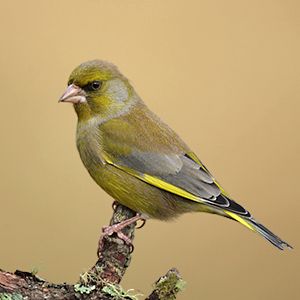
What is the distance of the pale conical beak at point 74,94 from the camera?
191cm

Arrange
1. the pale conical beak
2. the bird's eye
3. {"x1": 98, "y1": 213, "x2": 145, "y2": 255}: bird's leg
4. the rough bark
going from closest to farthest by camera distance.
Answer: the rough bark < {"x1": 98, "y1": 213, "x2": 145, "y2": 255}: bird's leg < the pale conical beak < the bird's eye

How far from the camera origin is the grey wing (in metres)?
1.97

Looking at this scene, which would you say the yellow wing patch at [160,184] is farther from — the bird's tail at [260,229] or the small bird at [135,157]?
the bird's tail at [260,229]

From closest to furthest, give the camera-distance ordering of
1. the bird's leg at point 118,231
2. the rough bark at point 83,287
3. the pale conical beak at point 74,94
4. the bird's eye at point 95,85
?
the rough bark at point 83,287, the bird's leg at point 118,231, the pale conical beak at point 74,94, the bird's eye at point 95,85


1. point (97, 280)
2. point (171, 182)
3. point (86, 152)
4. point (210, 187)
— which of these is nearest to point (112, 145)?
point (86, 152)

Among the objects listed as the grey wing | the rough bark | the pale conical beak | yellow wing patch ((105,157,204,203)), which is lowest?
the rough bark

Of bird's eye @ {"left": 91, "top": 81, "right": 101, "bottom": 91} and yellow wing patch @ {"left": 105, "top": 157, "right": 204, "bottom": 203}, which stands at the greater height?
bird's eye @ {"left": 91, "top": 81, "right": 101, "bottom": 91}

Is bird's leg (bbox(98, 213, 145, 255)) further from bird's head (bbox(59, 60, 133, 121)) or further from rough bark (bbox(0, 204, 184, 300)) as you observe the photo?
bird's head (bbox(59, 60, 133, 121))

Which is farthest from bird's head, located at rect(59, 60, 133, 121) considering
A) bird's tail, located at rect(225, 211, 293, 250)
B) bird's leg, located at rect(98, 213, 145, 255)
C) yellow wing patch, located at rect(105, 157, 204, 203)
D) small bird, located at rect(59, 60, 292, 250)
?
bird's tail, located at rect(225, 211, 293, 250)

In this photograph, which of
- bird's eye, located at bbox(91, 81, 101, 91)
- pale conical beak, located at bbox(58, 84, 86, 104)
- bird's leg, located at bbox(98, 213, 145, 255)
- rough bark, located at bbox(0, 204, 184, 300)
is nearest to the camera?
rough bark, located at bbox(0, 204, 184, 300)

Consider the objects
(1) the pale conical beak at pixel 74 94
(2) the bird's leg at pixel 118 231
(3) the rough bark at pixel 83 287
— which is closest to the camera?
(3) the rough bark at pixel 83 287

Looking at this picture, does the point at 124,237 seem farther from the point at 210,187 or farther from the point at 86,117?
the point at 86,117

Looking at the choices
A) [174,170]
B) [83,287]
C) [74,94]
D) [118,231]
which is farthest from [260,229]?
[74,94]

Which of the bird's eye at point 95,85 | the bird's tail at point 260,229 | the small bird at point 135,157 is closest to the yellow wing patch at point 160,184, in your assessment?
the small bird at point 135,157
